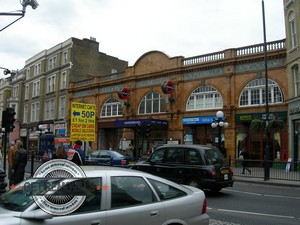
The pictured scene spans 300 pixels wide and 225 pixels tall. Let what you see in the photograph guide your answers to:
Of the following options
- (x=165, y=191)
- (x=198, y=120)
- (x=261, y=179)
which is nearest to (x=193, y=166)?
(x=165, y=191)

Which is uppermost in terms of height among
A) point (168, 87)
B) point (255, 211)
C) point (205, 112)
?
point (168, 87)

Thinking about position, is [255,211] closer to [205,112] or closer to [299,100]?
[299,100]

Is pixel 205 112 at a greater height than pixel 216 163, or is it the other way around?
pixel 205 112

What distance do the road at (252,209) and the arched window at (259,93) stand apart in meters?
14.2

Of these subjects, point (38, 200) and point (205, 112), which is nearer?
point (38, 200)

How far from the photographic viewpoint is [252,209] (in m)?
9.02

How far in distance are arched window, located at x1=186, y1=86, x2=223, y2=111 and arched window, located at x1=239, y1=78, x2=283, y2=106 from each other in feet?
7.01

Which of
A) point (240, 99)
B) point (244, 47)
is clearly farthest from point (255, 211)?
point (244, 47)

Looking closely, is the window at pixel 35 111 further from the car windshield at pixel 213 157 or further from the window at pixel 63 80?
the car windshield at pixel 213 157

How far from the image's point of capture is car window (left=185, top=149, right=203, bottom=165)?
1100 centimetres

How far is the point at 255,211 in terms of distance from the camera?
8.74m

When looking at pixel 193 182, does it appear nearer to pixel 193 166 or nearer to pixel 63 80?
pixel 193 166

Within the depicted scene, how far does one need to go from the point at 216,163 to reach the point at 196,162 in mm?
688

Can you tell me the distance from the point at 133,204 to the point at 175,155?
23.1ft
